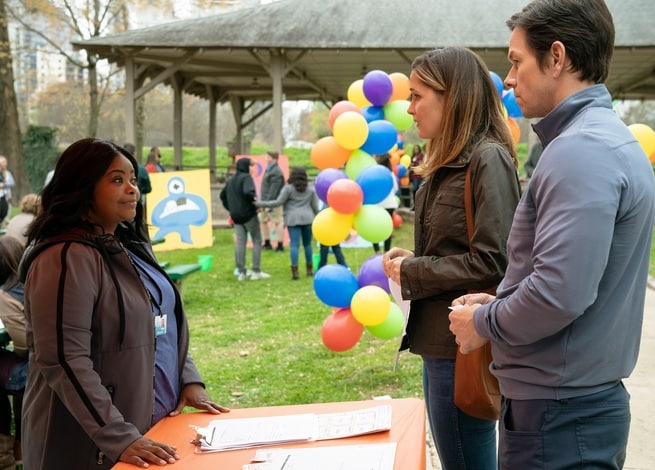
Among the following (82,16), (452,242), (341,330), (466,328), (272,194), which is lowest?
(341,330)

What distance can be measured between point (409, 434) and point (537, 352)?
653 mm

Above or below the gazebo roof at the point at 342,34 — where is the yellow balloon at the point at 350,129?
below

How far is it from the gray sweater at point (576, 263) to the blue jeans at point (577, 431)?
3 cm

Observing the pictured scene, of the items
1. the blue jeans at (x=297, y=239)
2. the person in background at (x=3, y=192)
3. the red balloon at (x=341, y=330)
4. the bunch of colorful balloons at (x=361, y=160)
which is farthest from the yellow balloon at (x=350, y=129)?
the person in background at (x=3, y=192)

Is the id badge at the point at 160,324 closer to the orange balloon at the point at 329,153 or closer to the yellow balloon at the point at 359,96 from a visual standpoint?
the orange balloon at the point at 329,153

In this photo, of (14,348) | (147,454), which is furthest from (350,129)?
(147,454)

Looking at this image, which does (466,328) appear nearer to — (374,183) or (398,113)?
(374,183)

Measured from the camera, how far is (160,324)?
8.63ft

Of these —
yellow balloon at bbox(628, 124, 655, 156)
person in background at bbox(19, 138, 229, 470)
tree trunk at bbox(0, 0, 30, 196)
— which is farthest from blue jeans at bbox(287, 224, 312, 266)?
tree trunk at bbox(0, 0, 30, 196)

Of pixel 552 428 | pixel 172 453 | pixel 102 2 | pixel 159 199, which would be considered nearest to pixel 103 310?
pixel 172 453

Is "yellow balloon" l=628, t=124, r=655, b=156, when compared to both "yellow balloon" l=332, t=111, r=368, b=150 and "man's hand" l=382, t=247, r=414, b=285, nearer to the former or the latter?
"yellow balloon" l=332, t=111, r=368, b=150

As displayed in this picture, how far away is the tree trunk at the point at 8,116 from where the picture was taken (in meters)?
23.8

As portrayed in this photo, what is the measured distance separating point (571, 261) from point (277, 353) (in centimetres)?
564

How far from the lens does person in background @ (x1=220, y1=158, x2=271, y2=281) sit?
11.6 meters
